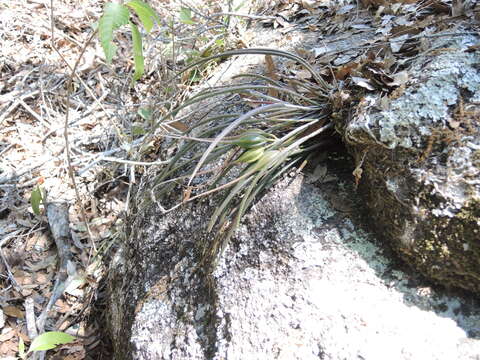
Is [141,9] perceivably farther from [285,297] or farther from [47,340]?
[47,340]

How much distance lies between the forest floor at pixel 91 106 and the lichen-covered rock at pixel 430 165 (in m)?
0.11

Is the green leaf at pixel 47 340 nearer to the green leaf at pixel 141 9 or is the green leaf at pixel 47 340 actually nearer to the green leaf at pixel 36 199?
the green leaf at pixel 36 199

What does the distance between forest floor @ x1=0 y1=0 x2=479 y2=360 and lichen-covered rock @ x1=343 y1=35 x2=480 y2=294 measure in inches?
4.4

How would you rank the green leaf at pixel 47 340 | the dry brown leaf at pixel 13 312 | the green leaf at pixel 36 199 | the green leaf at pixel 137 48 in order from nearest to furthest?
the green leaf at pixel 137 48, the green leaf at pixel 47 340, the dry brown leaf at pixel 13 312, the green leaf at pixel 36 199

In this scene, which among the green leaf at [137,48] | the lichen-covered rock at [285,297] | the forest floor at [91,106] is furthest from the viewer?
the forest floor at [91,106]

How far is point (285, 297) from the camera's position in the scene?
51.2 inches

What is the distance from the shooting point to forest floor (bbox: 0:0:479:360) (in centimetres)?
177

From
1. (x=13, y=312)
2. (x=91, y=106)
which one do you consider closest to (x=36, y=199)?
(x=13, y=312)

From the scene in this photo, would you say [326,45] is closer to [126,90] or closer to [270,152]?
[270,152]

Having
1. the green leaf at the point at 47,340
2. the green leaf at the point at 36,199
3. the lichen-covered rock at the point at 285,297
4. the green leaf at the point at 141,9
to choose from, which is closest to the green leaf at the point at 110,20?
the green leaf at the point at 141,9

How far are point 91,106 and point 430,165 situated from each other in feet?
7.50

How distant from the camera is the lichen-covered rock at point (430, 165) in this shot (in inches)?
45.6

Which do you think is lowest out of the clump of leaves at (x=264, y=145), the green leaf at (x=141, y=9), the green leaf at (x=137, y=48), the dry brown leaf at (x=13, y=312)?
the dry brown leaf at (x=13, y=312)

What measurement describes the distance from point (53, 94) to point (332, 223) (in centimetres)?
226
